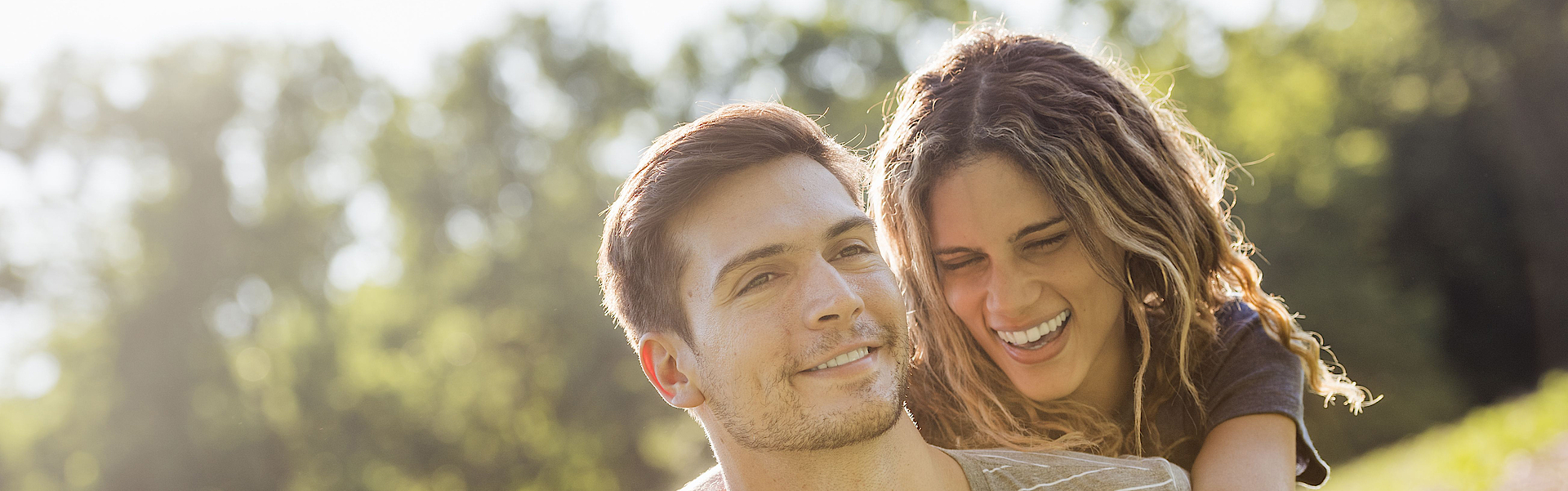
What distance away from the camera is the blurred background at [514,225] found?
21.7m

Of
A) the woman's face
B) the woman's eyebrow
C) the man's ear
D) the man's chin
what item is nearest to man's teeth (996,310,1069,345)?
the woman's face

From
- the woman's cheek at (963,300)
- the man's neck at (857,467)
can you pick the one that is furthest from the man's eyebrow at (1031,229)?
the man's neck at (857,467)

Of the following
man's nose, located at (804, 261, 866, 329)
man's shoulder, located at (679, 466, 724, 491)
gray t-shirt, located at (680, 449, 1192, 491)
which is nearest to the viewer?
man's nose, located at (804, 261, 866, 329)

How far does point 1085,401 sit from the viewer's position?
4238mm

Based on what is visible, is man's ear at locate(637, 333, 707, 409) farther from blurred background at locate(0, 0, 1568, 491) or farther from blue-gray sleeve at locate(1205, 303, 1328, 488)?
blurred background at locate(0, 0, 1568, 491)

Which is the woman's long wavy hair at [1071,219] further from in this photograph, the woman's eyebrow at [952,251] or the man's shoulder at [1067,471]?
the man's shoulder at [1067,471]

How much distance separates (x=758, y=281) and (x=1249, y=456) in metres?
1.79

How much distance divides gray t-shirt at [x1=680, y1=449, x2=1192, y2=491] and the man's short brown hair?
0.94 m

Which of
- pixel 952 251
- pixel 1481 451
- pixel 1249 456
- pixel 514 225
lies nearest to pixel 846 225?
pixel 952 251

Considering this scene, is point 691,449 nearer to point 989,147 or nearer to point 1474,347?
point 1474,347

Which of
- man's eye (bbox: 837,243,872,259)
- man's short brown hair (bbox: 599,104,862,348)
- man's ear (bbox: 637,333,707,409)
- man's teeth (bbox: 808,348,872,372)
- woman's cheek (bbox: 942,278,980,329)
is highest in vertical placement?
man's short brown hair (bbox: 599,104,862,348)

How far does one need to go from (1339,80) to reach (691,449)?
17511 millimetres

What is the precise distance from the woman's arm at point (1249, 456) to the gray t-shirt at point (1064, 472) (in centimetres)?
36

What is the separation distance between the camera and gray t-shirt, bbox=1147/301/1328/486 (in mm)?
3912
